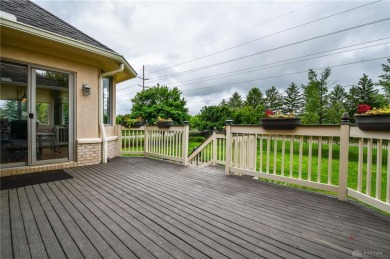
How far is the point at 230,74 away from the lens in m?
23.0

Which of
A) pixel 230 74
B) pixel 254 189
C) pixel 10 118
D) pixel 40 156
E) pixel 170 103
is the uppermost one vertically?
pixel 230 74

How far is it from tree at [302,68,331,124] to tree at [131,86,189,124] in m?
10.7

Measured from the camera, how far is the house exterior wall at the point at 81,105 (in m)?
3.57

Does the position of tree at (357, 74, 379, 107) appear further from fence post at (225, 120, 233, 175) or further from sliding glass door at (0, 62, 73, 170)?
sliding glass door at (0, 62, 73, 170)

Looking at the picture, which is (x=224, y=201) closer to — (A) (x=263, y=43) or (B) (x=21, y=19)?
(B) (x=21, y=19)

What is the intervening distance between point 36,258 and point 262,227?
1863mm

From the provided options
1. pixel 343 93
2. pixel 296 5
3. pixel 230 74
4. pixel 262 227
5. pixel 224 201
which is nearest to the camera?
pixel 262 227

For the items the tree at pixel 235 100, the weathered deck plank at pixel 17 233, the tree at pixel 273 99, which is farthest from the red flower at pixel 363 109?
the tree at pixel 235 100

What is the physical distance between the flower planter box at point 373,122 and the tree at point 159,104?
9.20m

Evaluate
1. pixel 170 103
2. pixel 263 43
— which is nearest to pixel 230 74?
pixel 263 43

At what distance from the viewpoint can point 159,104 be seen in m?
10.9

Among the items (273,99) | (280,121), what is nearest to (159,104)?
(280,121)

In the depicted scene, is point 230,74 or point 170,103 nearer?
point 170,103

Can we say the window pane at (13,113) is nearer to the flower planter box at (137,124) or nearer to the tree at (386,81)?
the flower planter box at (137,124)
